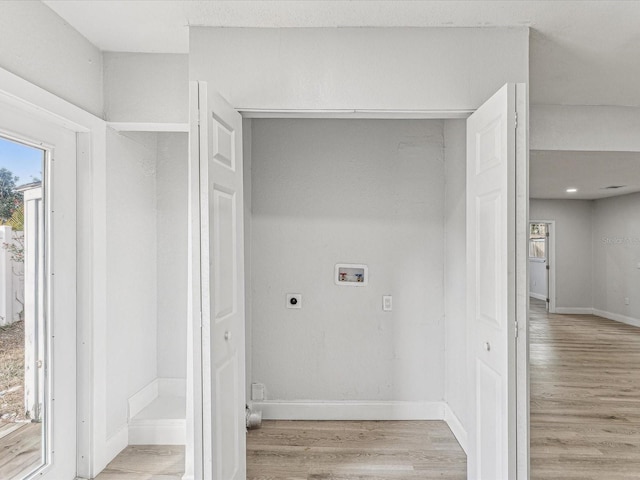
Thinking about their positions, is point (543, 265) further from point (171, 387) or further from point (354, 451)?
point (171, 387)

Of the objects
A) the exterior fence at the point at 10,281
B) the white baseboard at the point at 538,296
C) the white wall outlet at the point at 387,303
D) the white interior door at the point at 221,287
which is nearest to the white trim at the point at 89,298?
the exterior fence at the point at 10,281

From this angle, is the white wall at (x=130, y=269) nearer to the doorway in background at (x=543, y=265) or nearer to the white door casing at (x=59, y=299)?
the white door casing at (x=59, y=299)

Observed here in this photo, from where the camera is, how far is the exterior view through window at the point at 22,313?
1909mm

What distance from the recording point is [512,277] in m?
1.80

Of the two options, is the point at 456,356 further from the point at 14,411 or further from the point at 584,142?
the point at 14,411

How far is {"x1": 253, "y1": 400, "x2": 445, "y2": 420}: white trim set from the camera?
3195mm

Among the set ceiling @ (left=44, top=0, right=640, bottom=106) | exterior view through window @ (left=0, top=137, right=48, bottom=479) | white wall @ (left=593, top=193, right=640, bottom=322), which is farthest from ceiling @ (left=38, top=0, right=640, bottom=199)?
white wall @ (left=593, top=193, right=640, bottom=322)

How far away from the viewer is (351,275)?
3.24m

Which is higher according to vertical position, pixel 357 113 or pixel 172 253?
pixel 357 113

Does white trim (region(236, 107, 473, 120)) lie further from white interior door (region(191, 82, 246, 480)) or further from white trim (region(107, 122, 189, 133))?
white trim (region(107, 122, 189, 133))

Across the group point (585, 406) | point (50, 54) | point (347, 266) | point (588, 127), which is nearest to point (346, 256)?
point (347, 266)

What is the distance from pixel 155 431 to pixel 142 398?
9.3 inches

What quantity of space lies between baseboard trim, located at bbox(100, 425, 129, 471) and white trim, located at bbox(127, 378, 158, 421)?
98 millimetres

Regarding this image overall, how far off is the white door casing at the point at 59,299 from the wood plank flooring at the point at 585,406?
2772 millimetres
